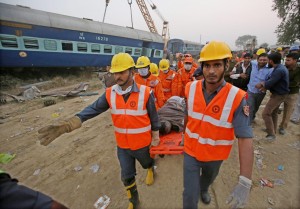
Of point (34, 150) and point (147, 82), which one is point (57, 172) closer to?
point (34, 150)

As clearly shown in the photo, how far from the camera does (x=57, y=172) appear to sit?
11.7 ft

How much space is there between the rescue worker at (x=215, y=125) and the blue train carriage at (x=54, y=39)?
11038mm

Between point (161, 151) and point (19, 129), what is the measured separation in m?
4.83

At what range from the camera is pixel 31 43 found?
1026 centimetres

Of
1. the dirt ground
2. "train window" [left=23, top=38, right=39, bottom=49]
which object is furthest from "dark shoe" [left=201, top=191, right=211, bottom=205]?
"train window" [left=23, top=38, right=39, bottom=49]

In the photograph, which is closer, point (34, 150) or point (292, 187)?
point (292, 187)

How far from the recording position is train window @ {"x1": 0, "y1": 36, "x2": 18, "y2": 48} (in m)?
9.37

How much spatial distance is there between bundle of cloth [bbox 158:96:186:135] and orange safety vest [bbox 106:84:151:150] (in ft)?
3.37

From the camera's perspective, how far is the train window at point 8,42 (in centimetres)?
937

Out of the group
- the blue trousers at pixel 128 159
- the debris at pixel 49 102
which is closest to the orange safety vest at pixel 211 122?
the blue trousers at pixel 128 159

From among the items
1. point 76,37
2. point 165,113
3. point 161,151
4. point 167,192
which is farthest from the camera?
point 76,37

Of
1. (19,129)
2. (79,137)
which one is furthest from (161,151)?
(19,129)

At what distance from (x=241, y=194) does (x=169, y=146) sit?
52.7 inches

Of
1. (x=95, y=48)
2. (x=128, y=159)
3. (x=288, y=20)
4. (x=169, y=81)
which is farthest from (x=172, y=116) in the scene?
(x=288, y=20)
